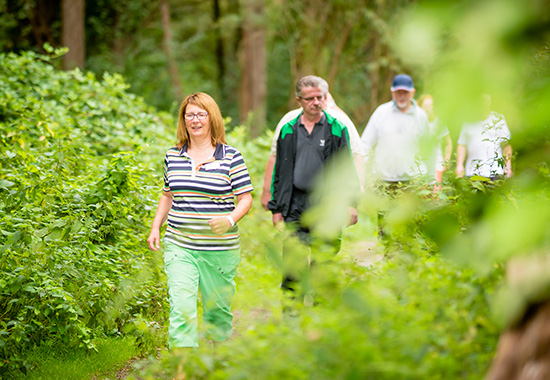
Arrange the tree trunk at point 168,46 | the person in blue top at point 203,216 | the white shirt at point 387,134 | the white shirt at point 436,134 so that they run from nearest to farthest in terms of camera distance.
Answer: the white shirt at point 436,134, the person in blue top at point 203,216, the white shirt at point 387,134, the tree trunk at point 168,46

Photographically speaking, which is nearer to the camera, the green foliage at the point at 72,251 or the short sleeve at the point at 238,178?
the green foliage at the point at 72,251

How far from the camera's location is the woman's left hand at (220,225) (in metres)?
4.66

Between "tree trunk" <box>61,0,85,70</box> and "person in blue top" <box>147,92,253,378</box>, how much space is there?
1437 cm

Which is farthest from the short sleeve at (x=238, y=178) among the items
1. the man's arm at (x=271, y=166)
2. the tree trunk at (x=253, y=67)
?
the tree trunk at (x=253, y=67)

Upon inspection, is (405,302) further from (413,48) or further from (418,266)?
(413,48)

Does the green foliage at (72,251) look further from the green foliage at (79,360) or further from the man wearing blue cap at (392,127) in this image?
the man wearing blue cap at (392,127)

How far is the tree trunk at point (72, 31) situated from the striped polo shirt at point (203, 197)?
1448 cm

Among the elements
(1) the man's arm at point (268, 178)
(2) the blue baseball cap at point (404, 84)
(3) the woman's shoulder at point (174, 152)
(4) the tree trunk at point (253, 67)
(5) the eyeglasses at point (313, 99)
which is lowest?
(1) the man's arm at point (268, 178)

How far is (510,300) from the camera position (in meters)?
1.68

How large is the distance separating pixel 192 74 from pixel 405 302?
32970mm

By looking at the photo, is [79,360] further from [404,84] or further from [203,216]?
[404,84]

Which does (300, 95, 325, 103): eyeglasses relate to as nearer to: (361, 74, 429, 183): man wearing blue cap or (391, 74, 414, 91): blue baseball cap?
(361, 74, 429, 183): man wearing blue cap

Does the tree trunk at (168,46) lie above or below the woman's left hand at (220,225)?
above

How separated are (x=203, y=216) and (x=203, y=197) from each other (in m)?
0.14
